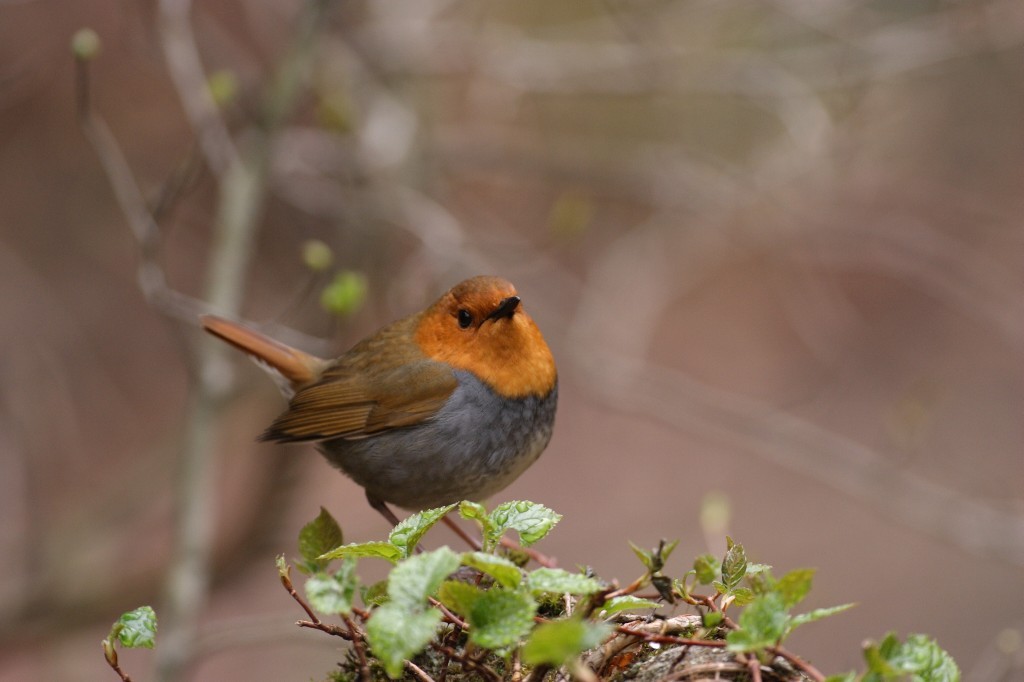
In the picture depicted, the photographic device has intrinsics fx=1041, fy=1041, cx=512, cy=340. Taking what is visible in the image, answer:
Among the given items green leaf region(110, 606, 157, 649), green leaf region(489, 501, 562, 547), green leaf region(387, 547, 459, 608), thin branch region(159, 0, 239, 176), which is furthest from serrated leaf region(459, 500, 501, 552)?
thin branch region(159, 0, 239, 176)

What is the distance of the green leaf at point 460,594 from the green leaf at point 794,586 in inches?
16.0

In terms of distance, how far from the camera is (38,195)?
7359mm

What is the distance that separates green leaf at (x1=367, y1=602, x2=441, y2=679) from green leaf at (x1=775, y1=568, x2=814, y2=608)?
47 cm

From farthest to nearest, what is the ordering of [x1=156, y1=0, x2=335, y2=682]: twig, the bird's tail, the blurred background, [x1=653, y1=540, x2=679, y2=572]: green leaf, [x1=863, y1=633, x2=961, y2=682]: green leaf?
the blurred background
[x1=156, y1=0, x2=335, y2=682]: twig
the bird's tail
[x1=653, y1=540, x2=679, y2=572]: green leaf
[x1=863, y1=633, x2=961, y2=682]: green leaf

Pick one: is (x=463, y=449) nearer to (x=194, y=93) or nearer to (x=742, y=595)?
(x=742, y=595)

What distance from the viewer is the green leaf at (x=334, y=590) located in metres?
1.35

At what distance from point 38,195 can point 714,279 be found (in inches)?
250

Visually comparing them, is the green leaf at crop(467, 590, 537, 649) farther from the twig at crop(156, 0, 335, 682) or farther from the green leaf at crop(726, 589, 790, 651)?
the twig at crop(156, 0, 335, 682)

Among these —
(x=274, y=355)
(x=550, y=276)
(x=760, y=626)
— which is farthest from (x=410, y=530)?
(x=550, y=276)

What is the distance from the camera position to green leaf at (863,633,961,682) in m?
1.32

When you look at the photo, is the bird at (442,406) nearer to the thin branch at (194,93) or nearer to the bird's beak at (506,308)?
the bird's beak at (506,308)

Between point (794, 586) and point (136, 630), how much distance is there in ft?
3.08

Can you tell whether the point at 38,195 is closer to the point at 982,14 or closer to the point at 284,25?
the point at 284,25

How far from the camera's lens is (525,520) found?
62.0 inches
